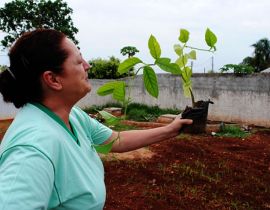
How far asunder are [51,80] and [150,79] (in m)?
0.32

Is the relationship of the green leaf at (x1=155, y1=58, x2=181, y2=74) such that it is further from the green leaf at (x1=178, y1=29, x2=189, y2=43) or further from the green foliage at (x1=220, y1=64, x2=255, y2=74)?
the green foliage at (x1=220, y1=64, x2=255, y2=74)

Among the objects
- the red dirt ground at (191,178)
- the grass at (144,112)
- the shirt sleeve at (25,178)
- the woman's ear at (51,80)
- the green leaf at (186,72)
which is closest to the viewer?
the shirt sleeve at (25,178)

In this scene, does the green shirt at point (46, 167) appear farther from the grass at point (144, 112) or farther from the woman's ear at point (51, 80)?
the grass at point (144, 112)

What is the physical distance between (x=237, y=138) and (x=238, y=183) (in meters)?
3.70

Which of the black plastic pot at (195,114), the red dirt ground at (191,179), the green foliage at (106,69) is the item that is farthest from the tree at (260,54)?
the black plastic pot at (195,114)

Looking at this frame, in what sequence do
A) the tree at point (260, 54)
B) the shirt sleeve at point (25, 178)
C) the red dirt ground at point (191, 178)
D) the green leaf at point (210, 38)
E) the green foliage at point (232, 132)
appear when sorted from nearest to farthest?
1. the shirt sleeve at point (25, 178)
2. the green leaf at point (210, 38)
3. the red dirt ground at point (191, 178)
4. the green foliage at point (232, 132)
5. the tree at point (260, 54)

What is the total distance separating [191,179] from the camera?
15.0 ft

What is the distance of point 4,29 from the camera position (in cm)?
2336

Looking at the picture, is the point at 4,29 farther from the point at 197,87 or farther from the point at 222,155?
the point at 222,155

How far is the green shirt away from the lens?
914mm

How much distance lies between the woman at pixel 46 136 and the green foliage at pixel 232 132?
7403 mm

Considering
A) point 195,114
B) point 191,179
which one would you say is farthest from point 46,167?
point 191,179

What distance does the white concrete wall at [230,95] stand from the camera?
32.9 feet

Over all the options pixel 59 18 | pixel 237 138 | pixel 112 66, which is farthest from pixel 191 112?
pixel 59 18
